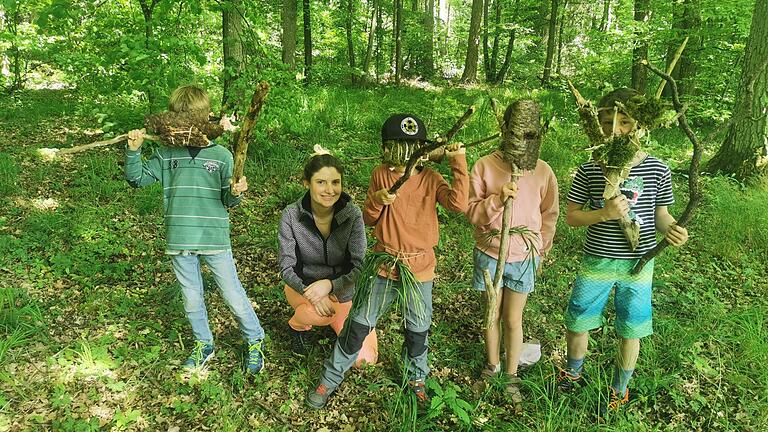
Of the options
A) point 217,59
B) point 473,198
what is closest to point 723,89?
point 473,198

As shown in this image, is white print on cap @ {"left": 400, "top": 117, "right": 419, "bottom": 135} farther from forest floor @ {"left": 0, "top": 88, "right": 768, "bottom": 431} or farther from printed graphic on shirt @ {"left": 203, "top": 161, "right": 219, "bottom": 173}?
forest floor @ {"left": 0, "top": 88, "right": 768, "bottom": 431}

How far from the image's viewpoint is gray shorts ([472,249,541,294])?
2.73 metres

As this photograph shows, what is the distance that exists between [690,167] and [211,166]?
2.57 metres

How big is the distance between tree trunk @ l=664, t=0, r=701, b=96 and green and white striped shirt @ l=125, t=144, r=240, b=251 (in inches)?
320

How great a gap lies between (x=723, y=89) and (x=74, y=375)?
392 inches

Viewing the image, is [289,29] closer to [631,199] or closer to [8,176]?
[8,176]

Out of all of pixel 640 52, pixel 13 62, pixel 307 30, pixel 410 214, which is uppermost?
pixel 307 30

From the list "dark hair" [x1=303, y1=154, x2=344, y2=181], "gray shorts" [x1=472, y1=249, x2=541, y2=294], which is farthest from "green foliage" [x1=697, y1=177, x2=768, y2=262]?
"dark hair" [x1=303, y1=154, x2=344, y2=181]

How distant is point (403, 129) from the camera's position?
252 centimetres

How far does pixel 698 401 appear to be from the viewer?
2908 millimetres

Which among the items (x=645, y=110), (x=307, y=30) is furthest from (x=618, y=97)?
(x=307, y=30)

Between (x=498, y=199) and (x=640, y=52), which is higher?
(x=640, y=52)

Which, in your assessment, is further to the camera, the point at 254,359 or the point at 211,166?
the point at 254,359

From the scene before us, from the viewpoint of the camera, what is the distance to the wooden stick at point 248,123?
2.22 metres
